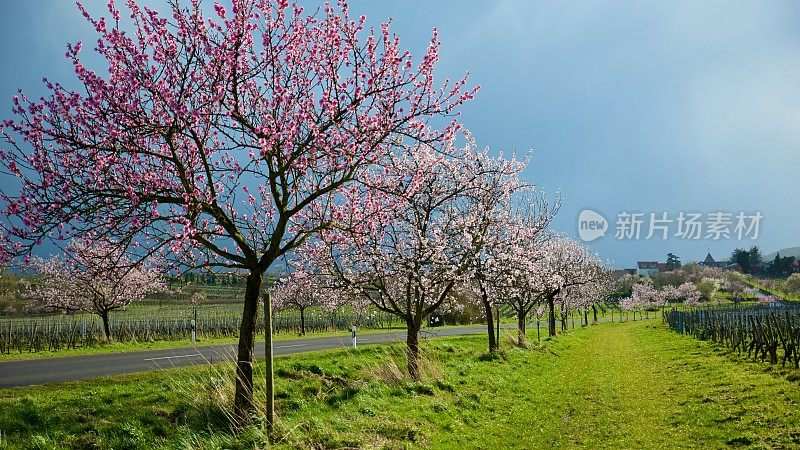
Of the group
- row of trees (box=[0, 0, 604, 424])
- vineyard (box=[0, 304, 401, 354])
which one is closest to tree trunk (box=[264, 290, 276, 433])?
row of trees (box=[0, 0, 604, 424])

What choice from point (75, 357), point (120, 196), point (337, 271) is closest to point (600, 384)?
point (337, 271)

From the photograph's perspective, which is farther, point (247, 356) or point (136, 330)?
point (136, 330)

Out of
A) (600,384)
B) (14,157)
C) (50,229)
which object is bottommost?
(600,384)

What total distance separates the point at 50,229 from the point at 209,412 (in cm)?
490

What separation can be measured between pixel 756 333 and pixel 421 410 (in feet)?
59.9

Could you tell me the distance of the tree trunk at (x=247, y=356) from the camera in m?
Answer: 10.7

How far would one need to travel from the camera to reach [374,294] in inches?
815

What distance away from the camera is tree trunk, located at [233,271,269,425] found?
35.0 feet

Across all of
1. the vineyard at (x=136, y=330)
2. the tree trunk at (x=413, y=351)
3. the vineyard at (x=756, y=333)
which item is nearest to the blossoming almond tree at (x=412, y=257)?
the tree trunk at (x=413, y=351)

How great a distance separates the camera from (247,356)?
35.2 feet

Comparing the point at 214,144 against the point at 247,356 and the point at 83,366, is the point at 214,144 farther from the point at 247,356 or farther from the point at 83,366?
the point at 83,366

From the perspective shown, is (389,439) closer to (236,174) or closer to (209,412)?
(209,412)

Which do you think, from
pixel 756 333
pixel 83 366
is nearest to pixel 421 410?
pixel 83 366

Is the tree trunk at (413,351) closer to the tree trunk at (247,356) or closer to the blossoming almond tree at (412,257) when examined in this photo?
the blossoming almond tree at (412,257)
